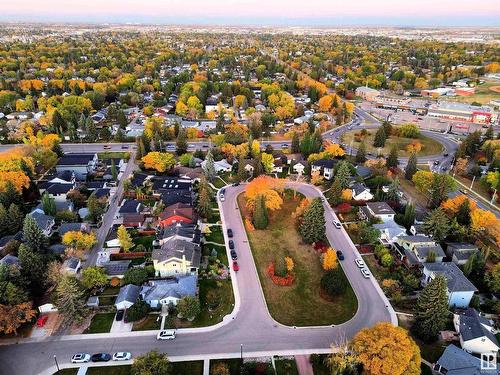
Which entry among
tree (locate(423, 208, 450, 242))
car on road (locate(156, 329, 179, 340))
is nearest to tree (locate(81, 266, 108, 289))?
car on road (locate(156, 329, 179, 340))

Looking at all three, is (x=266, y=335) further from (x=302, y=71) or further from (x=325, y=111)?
(x=302, y=71)

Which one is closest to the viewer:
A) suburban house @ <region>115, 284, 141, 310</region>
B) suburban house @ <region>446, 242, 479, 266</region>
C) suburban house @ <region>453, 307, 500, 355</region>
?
suburban house @ <region>453, 307, 500, 355</region>

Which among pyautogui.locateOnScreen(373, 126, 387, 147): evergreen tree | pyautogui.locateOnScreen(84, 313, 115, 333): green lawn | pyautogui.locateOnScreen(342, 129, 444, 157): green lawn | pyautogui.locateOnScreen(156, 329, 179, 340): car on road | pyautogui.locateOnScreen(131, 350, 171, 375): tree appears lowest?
pyautogui.locateOnScreen(342, 129, 444, 157): green lawn

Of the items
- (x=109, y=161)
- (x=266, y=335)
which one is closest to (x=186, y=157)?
(x=109, y=161)

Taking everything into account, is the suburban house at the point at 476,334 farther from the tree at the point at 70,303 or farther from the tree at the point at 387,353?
the tree at the point at 70,303

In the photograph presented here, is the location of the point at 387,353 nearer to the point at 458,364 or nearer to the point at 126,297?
the point at 458,364

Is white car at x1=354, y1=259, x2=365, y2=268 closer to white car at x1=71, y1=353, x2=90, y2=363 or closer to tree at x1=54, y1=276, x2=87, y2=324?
white car at x1=71, y1=353, x2=90, y2=363

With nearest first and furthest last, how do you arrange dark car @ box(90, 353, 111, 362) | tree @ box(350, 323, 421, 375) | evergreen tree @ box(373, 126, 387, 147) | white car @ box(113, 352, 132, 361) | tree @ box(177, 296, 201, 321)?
tree @ box(350, 323, 421, 375)
dark car @ box(90, 353, 111, 362)
white car @ box(113, 352, 132, 361)
tree @ box(177, 296, 201, 321)
evergreen tree @ box(373, 126, 387, 147)
